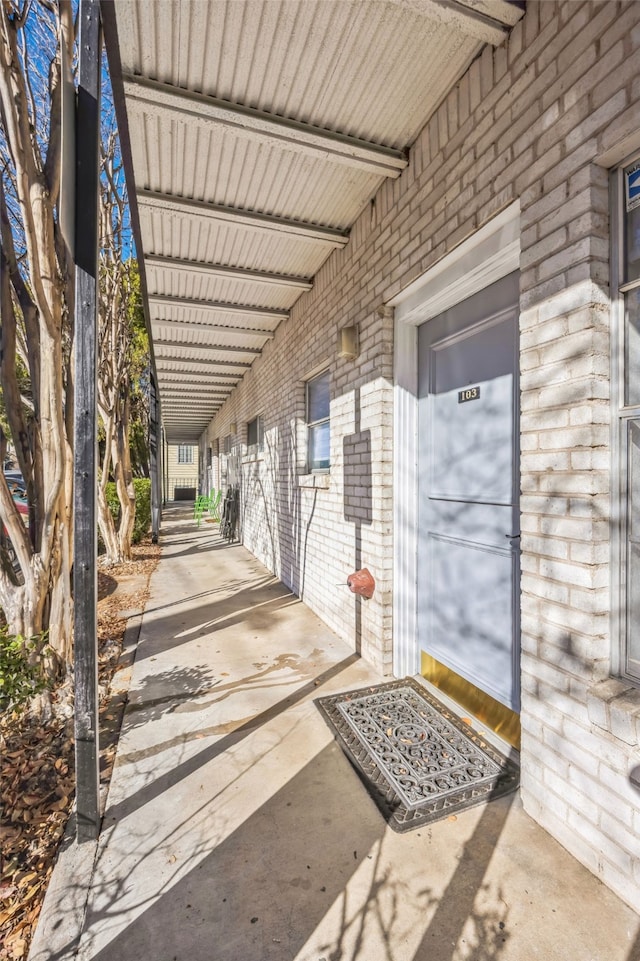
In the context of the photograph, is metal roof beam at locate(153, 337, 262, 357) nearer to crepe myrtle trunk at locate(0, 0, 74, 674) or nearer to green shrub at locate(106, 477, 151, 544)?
green shrub at locate(106, 477, 151, 544)

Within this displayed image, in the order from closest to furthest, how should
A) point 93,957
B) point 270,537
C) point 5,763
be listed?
1. point 93,957
2. point 5,763
3. point 270,537

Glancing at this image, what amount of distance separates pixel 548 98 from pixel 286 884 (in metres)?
3.14

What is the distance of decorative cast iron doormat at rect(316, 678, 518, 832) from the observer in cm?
196

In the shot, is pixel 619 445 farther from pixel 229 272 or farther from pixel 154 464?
pixel 154 464

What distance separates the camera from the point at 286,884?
1.60m

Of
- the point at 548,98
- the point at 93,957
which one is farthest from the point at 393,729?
the point at 548,98

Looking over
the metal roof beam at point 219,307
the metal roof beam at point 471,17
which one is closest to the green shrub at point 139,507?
the metal roof beam at point 219,307

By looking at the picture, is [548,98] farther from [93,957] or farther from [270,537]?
[270,537]

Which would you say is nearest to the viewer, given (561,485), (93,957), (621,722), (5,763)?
(93,957)

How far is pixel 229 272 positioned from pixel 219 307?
2.98 ft

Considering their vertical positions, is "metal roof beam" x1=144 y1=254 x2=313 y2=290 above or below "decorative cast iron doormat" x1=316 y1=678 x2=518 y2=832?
above

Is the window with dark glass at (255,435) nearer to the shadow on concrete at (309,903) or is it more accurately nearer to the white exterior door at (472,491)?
the white exterior door at (472,491)

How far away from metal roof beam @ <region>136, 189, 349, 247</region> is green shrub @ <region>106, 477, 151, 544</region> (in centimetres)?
610

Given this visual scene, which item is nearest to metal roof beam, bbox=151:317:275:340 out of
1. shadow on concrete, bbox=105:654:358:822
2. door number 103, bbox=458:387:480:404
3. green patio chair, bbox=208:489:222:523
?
door number 103, bbox=458:387:480:404
